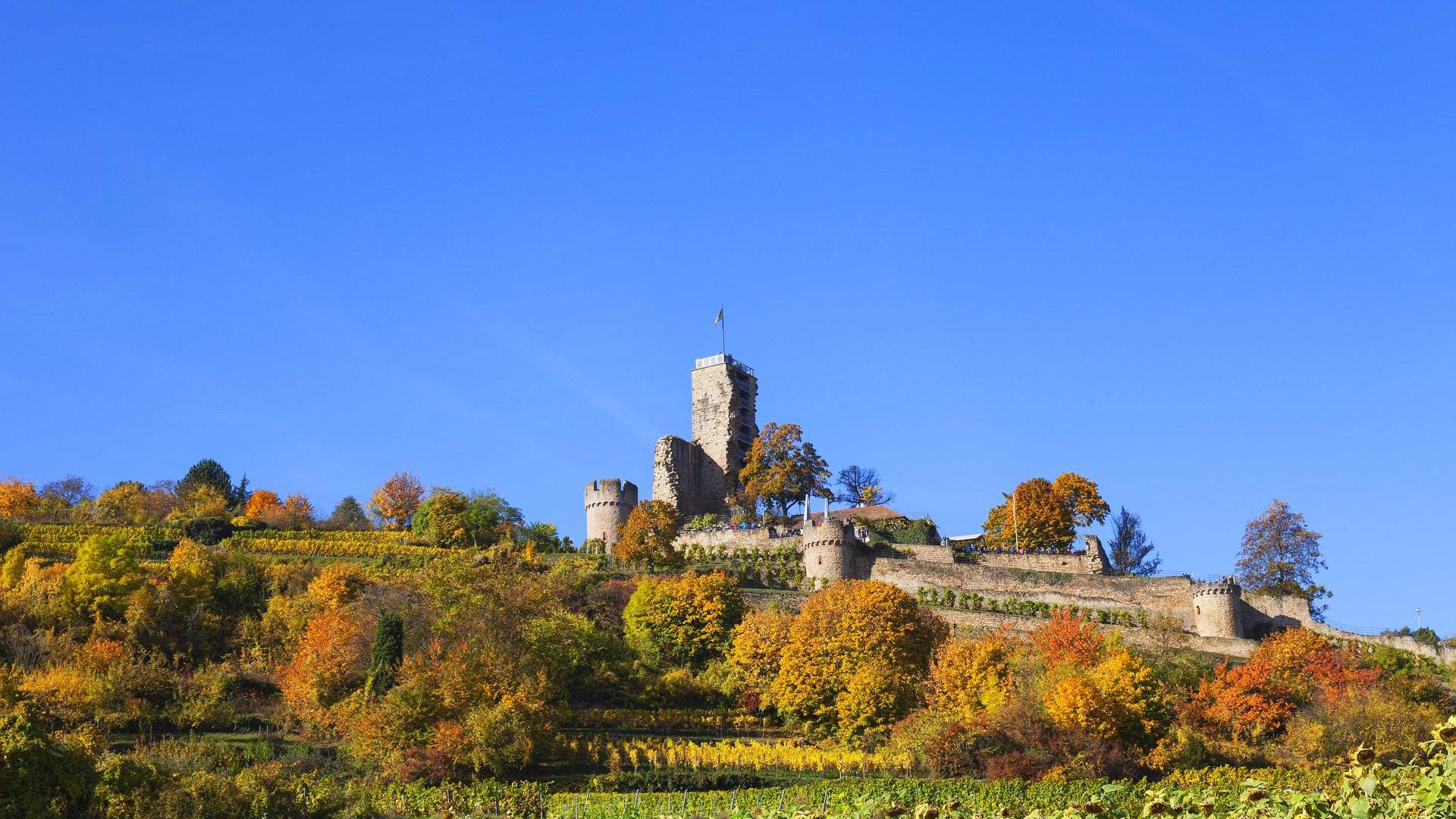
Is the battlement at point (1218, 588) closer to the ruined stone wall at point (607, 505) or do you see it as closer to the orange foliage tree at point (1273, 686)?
the orange foliage tree at point (1273, 686)

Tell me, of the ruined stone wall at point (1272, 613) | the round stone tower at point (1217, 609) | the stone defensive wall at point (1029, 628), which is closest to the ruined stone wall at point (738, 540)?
the stone defensive wall at point (1029, 628)

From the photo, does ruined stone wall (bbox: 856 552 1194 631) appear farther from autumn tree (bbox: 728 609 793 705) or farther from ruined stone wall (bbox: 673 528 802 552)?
autumn tree (bbox: 728 609 793 705)

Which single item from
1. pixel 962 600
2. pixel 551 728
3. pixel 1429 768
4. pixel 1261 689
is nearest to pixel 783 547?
pixel 962 600

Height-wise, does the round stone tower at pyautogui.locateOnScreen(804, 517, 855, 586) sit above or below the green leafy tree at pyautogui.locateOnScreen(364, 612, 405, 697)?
above

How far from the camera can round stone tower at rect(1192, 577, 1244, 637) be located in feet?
184

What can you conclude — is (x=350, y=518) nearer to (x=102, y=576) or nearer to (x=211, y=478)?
(x=211, y=478)

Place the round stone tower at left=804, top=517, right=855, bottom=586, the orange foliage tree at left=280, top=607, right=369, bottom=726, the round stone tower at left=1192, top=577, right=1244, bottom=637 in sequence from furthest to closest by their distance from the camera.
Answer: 1. the round stone tower at left=804, top=517, right=855, bottom=586
2. the round stone tower at left=1192, top=577, right=1244, bottom=637
3. the orange foliage tree at left=280, top=607, right=369, bottom=726

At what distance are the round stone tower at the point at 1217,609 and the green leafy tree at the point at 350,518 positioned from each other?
4022 centimetres

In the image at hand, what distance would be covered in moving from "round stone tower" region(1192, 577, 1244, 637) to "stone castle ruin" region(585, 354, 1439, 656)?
0.04 metres

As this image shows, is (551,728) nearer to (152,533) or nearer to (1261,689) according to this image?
(1261,689)

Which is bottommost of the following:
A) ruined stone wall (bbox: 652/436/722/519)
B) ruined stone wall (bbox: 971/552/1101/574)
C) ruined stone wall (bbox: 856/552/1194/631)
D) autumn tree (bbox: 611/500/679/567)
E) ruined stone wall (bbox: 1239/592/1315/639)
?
ruined stone wall (bbox: 1239/592/1315/639)

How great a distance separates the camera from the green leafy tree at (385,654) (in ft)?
129

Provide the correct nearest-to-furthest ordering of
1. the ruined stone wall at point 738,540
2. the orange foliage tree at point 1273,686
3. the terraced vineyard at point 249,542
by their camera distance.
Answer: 1. the orange foliage tree at point 1273,686
2. the terraced vineyard at point 249,542
3. the ruined stone wall at point 738,540

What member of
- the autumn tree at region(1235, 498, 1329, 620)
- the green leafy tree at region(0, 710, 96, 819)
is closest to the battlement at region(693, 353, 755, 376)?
the autumn tree at region(1235, 498, 1329, 620)
